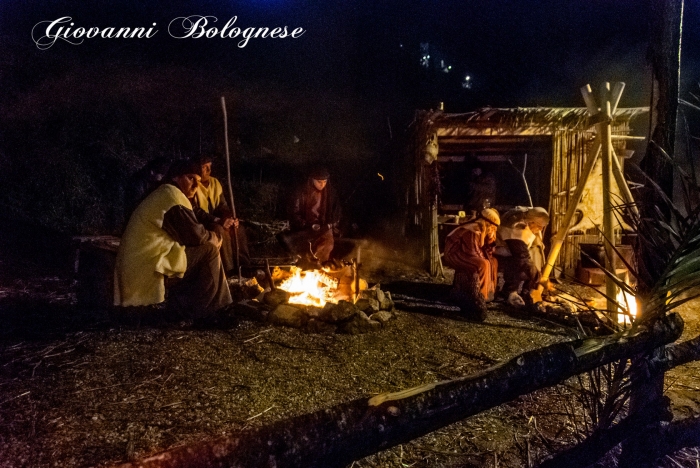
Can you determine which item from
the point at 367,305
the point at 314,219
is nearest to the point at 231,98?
the point at 314,219

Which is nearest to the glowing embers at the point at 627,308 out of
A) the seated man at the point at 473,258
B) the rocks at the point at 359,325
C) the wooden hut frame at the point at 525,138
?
the seated man at the point at 473,258

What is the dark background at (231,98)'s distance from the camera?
36.3 ft

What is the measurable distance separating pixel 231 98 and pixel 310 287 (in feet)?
32.2

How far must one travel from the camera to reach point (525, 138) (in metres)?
9.74

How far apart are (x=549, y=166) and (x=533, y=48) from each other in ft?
64.1

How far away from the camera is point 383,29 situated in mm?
23781

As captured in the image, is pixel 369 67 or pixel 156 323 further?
pixel 369 67

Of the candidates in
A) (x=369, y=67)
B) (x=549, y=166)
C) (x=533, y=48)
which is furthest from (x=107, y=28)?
(x=533, y=48)

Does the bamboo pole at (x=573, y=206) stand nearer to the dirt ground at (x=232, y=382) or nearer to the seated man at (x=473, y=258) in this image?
the seated man at (x=473, y=258)

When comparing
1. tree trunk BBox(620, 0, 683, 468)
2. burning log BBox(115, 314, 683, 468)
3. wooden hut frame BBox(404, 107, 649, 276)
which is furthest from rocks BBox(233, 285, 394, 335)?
burning log BBox(115, 314, 683, 468)

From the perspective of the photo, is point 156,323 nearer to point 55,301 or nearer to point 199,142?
point 55,301

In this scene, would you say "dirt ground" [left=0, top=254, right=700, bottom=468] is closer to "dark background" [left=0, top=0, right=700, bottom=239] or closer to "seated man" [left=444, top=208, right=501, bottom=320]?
"seated man" [left=444, top=208, right=501, bottom=320]

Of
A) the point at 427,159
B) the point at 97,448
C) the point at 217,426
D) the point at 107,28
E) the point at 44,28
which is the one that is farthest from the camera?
the point at 107,28

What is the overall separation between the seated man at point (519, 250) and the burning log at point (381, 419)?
491 cm
